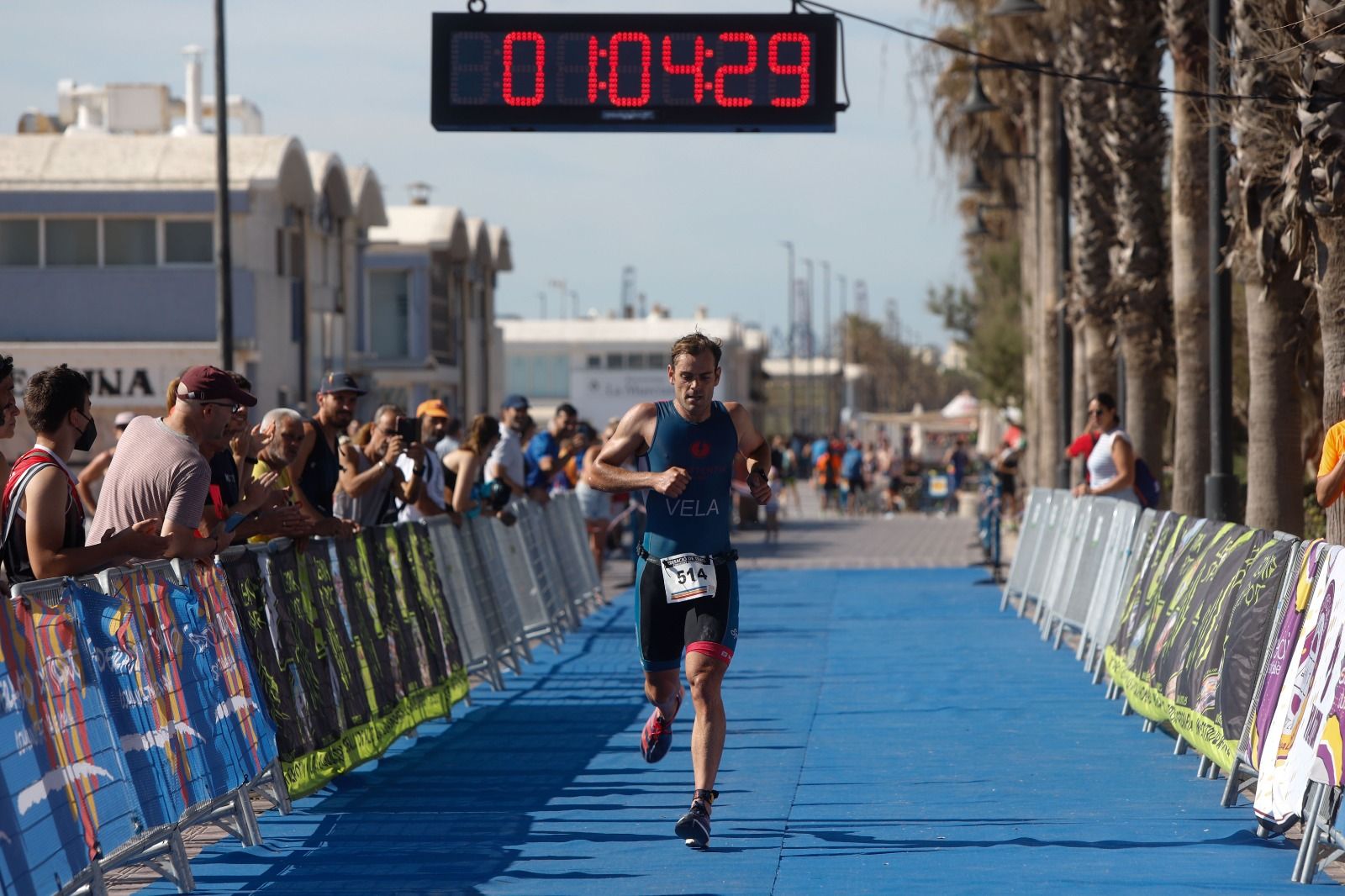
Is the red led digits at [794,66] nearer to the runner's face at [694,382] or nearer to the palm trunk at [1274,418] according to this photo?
the palm trunk at [1274,418]

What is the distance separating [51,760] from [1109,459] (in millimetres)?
11339

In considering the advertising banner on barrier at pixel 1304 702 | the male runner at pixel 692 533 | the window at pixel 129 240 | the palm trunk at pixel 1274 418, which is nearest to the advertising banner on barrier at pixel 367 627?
the male runner at pixel 692 533

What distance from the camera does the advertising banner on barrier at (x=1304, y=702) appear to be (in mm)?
7172

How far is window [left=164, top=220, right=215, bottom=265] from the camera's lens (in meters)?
36.0

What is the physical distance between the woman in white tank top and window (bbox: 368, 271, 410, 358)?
3485 cm

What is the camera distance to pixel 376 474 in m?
12.1

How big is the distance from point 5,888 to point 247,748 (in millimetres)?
2585

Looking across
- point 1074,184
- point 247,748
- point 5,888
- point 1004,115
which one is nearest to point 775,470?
point 1004,115

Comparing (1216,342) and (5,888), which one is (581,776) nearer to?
(5,888)

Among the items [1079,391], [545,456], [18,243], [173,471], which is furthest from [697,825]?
[18,243]

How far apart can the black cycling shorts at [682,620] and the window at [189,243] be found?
29148 mm

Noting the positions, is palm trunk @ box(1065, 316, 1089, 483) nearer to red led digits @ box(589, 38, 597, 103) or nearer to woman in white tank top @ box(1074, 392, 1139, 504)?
woman in white tank top @ box(1074, 392, 1139, 504)

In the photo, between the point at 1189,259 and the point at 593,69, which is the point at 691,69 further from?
the point at 1189,259

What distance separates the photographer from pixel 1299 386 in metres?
14.8
